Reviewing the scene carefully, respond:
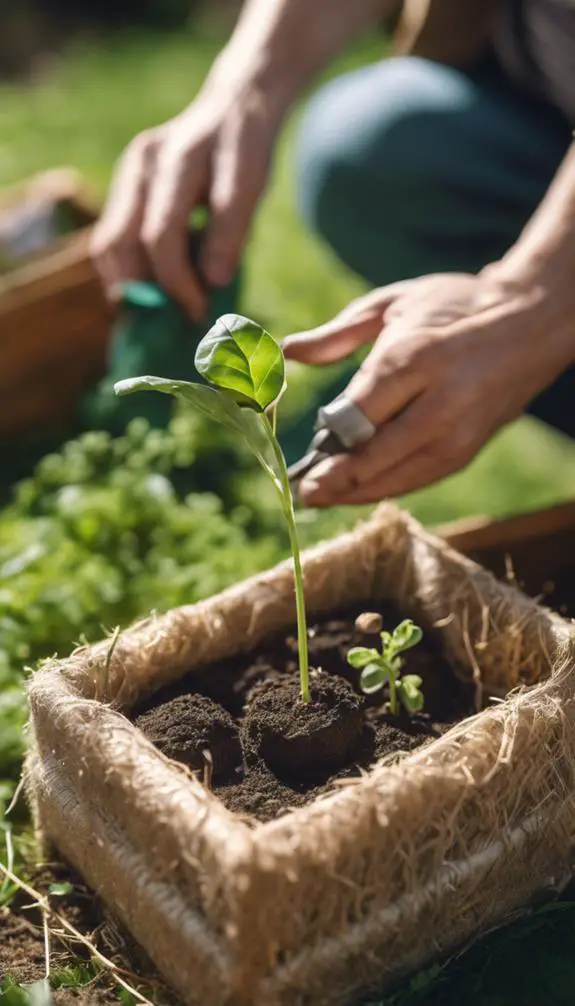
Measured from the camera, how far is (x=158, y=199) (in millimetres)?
1585

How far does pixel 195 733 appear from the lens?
3.46 feet

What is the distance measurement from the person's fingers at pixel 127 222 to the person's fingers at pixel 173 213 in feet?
0.05

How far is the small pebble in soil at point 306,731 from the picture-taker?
1.03m

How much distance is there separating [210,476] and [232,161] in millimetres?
562

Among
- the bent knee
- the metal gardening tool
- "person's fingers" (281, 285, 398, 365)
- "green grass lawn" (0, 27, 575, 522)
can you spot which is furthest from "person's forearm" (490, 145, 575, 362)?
"green grass lawn" (0, 27, 575, 522)

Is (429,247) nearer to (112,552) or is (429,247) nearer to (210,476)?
(210,476)

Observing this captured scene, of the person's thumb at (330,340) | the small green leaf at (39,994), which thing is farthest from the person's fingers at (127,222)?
the small green leaf at (39,994)

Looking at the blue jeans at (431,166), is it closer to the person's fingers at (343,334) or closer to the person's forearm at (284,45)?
the person's forearm at (284,45)

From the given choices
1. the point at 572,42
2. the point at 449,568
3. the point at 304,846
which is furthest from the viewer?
the point at 572,42

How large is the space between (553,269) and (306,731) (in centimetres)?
60

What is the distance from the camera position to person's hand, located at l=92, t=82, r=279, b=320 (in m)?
1.58

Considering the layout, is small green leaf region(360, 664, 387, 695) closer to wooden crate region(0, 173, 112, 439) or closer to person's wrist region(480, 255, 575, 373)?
person's wrist region(480, 255, 575, 373)

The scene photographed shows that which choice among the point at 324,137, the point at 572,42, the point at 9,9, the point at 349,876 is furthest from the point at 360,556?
the point at 9,9

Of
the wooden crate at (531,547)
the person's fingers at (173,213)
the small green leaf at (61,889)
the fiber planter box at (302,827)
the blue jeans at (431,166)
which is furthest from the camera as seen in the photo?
the blue jeans at (431,166)
